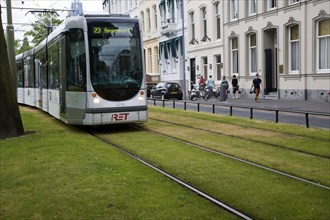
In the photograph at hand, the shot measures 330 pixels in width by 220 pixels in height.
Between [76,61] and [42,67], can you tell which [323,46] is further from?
[76,61]

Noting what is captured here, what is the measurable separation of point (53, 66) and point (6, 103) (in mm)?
4469

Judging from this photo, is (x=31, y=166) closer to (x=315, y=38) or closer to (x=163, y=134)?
(x=163, y=134)

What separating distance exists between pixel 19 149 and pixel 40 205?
16.0ft

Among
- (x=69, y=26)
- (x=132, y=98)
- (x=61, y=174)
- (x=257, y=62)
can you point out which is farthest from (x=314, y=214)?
(x=257, y=62)

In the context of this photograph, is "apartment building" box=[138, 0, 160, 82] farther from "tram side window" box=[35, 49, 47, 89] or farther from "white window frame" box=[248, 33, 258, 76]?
"tram side window" box=[35, 49, 47, 89]

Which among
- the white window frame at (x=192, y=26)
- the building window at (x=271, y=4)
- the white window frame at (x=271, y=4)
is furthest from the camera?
the white window frame at (x=192, y=26)

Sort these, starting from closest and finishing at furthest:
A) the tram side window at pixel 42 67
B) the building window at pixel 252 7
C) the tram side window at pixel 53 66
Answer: the tram side window at pixel 53 66 → the tram side window at pixel 42 67 → the building window at pixel 252 7

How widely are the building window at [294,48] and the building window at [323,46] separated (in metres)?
1.84

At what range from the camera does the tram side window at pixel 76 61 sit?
13445mm

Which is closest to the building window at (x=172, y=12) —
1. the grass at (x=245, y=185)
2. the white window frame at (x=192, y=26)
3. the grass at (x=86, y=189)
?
the white window frame at (x=192, y=26)

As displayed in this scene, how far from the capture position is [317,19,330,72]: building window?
24.9 metres

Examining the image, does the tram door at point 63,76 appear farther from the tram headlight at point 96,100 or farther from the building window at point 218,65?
the building window at point 218,65

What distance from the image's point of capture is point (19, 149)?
425 inches

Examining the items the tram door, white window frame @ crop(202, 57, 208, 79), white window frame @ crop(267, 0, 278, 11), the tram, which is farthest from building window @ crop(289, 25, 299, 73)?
the tram door
